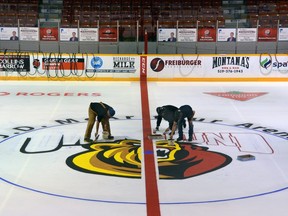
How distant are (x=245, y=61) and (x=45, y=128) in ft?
34.7

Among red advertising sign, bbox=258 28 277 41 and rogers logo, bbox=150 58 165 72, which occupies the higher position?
red advertising sign, bbox=258 28 277 41

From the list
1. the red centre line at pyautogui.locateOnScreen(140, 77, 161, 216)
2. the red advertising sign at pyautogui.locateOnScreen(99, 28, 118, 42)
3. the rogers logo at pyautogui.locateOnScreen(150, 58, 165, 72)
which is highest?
the red advertising sign at pyautogui.locateOnScreen(99, 28, 118, 42)

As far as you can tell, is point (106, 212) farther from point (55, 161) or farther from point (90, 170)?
point (55, 161)

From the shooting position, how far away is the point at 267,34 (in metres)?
19.9

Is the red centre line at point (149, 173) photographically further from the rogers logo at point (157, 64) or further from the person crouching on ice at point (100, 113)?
the rogers logo at point (157, 64)

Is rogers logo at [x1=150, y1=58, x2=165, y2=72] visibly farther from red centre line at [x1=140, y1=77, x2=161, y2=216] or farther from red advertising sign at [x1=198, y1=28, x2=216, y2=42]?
red centre line at [x1=140, y1=77, x2=161, y2=216]

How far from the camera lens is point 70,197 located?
6723 mm

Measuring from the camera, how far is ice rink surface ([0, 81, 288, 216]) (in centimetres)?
650

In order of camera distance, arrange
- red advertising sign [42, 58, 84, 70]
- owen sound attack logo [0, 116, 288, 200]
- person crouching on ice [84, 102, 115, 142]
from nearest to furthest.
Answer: owen sound attack logo [0, 116, 288, 200]
person crouching on ice [84, 102, 115, 142]
red advertising sign [42, 58, 84, 70]

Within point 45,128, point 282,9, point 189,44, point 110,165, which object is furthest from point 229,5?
point 110,165

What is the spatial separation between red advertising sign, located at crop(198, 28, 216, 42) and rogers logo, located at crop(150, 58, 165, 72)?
2196 mm

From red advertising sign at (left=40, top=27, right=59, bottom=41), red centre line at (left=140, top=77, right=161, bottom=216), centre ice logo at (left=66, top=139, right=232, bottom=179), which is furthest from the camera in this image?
red advertising sign at (left=40, top=27, right=59, bottom=41)

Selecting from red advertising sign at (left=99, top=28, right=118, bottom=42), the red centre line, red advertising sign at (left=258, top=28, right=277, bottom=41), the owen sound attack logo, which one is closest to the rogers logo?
red advertising sign at (left=99, top=28, right=118, bottom=42)

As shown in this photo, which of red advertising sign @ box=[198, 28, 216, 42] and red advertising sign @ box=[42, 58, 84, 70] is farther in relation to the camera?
red advertising sign @ box=[198, 28, 216, 42]
